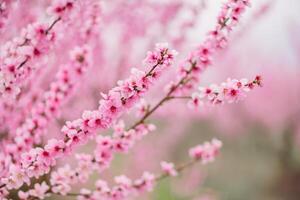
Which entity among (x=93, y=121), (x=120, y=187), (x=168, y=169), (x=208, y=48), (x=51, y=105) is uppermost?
(x=51, y=105)

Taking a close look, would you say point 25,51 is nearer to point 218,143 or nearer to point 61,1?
point 61,1

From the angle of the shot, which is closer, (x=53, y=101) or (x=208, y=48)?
(x=208, y=48)

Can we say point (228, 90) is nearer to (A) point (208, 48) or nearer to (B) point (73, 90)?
(A) point (208, 48)

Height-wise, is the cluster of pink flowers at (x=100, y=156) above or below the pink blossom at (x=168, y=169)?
below

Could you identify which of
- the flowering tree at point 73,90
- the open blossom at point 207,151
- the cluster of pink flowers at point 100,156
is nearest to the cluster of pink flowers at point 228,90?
the flowering tree at point 73,90

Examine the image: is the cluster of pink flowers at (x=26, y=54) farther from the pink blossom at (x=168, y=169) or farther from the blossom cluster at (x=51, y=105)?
the pink blossom at (x=168, y=169)

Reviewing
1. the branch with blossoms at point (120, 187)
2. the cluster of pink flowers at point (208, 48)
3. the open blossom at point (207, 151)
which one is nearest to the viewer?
the cluster of pink flowers at point (208, 48)

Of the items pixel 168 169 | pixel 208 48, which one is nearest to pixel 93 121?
pixel 208 48

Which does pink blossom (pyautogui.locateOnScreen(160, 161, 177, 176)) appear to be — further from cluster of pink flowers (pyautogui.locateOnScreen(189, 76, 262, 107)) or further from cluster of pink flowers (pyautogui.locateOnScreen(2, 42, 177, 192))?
cluster of pink flowers (pyautogui.locateOnScreen(2, 42, 177, 192))
